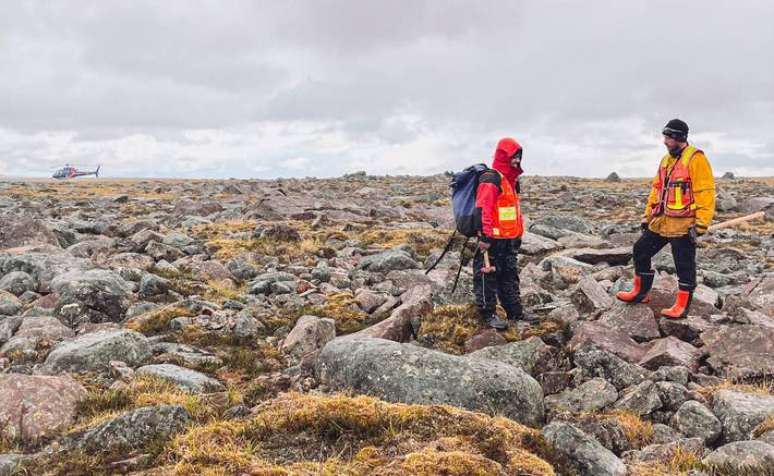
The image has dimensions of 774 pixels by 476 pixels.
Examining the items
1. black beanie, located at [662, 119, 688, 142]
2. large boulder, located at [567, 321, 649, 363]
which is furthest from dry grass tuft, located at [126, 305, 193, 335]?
black beanie, located at [662, 119, 688, 142]

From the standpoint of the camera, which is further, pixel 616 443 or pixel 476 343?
pixel 476 343

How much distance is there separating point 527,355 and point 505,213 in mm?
2683

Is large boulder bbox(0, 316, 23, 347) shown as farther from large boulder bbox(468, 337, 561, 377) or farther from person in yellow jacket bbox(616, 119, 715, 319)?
person in yellow jacket bbox(616, 119, 715, 319)

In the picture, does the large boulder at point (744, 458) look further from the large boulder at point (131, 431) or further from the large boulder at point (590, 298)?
the large boulder at point (131, 431)

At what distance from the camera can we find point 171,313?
1191cm

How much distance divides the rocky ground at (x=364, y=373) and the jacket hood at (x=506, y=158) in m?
2.91

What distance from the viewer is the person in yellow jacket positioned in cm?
947

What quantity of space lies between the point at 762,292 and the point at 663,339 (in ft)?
15.4

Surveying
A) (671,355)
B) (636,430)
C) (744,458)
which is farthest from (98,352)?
(671,355)

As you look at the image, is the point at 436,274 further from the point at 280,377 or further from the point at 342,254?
the point at 280,377

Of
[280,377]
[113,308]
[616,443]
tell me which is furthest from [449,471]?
[113,308]

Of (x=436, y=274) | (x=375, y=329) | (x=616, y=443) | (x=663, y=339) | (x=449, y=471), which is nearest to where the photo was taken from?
(x=449, y=471)

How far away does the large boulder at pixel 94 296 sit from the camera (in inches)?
464

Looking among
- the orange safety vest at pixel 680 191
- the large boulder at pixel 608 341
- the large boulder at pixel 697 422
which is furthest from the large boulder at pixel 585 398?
the orange safety vest at pixel 680 191
